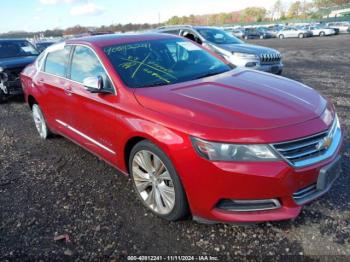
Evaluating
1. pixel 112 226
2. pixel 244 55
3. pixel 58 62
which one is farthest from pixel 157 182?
pixel 244 55

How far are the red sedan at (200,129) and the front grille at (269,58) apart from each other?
5.21m

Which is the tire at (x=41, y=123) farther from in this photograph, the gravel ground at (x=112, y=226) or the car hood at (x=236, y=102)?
the car hood at (x=236, y=102)

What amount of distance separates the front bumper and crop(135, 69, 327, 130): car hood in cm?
32

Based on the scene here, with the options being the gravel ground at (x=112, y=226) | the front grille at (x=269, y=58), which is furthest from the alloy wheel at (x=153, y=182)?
the front grille at (x=269, y=58)

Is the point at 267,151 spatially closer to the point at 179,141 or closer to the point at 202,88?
the point at 179,141

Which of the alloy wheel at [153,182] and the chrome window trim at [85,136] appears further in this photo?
the chrome window trim at [85,136]

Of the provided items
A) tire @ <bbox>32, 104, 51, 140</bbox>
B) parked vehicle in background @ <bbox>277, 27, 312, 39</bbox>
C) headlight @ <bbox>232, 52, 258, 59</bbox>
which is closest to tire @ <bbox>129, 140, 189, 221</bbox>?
tire @ <bbox>32, 104, 51, 140</bbox>

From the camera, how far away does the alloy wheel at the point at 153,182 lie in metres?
3.00

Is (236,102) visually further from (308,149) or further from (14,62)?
(14,62)

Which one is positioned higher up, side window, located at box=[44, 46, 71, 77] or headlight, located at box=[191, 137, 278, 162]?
side window, located at box=[44, 46, 71, 77]

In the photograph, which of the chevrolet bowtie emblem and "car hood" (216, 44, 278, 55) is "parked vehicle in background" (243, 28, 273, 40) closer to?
"car hood" (216, 44, 278, 55)

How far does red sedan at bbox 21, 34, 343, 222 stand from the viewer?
2520mm

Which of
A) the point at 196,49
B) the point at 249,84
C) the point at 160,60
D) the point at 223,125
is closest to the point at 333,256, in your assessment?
the point at 223,125

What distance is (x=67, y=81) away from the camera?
4.26 meters
